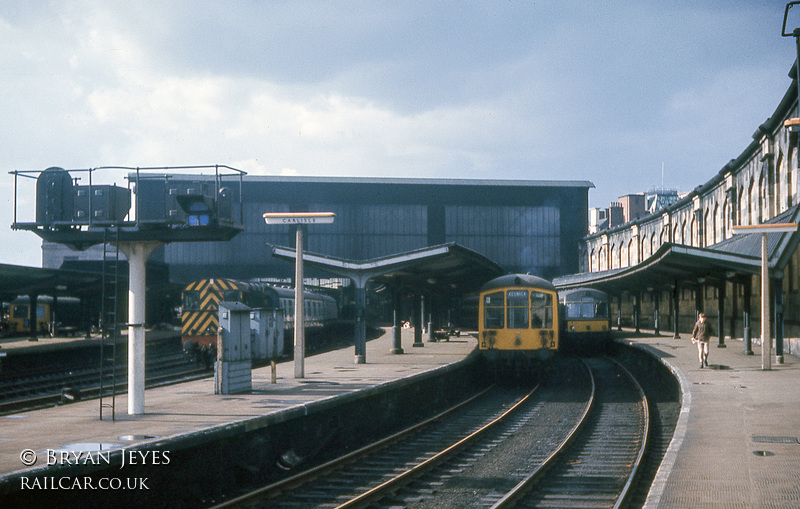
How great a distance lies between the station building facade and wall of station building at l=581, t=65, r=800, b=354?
6.57 meters

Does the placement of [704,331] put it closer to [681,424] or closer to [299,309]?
[681,424]

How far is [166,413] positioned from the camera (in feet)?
36.0

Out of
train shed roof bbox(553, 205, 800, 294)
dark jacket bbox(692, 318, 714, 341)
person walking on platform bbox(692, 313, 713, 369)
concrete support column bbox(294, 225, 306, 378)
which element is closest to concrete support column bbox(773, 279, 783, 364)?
train shed roof bbox(553, 205, 800, 294)

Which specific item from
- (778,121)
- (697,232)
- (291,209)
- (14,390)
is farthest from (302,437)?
(291,209)

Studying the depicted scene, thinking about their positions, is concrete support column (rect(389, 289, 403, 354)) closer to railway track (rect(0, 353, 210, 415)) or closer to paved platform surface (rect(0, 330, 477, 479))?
railway track (rect(0, 353, 210, 415))

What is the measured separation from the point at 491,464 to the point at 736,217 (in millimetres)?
29755

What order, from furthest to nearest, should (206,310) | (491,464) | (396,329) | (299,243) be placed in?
(396,329) → (206,310) → (299,243) → (491,464)

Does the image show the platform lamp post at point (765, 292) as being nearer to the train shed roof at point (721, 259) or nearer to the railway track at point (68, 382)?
the train shed roof at point (721, 259)

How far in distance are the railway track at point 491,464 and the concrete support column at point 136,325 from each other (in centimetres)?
305

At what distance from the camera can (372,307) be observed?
61.4 m

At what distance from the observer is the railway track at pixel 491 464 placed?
355 inches

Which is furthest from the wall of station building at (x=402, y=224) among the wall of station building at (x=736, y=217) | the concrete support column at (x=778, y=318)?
the concrete support column at (x=778, y=318)

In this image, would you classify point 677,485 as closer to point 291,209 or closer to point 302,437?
point 302,437

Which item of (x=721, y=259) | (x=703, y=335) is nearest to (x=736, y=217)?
(x=721, y=259)
